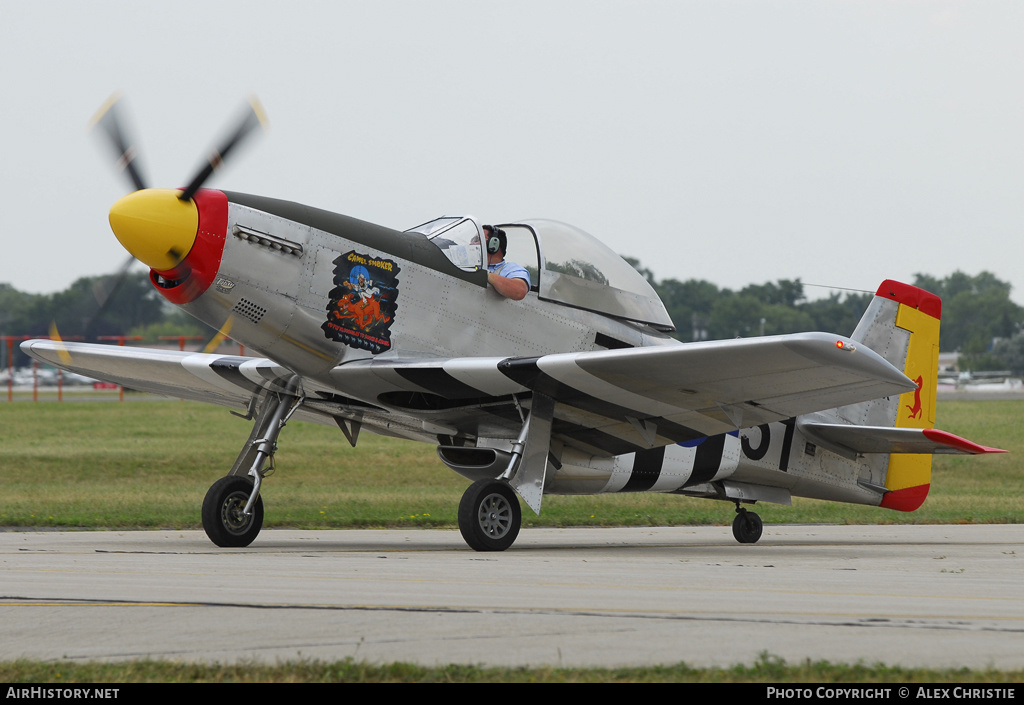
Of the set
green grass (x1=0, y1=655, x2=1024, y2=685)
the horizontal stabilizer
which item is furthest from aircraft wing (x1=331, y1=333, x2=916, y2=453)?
green grass (x1=0, y1=655, x2=1024, y2=685)

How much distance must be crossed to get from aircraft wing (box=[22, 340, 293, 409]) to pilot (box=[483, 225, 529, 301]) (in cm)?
238

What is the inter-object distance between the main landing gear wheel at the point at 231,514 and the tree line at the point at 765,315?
5798 cm

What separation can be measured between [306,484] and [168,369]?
34.2 feet

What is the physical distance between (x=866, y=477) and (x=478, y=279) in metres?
5.89

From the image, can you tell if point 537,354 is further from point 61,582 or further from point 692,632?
point 692,632

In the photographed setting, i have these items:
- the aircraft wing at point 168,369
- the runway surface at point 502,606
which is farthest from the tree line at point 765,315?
the runway surface at point 502,606

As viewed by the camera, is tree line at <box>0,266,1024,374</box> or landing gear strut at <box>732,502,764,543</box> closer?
landing gear strut at <box>732,502,764,543</box>

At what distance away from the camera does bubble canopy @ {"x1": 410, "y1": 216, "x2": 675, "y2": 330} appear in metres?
9.98

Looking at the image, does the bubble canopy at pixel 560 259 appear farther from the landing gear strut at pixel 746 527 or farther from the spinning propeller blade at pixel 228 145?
the landing gear strut at pixel 746 527

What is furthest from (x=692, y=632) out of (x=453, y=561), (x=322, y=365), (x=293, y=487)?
(x=293, y=487)

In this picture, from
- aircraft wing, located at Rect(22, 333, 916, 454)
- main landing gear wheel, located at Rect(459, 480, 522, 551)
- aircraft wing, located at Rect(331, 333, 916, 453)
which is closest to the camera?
aircraft wing, located at Rect(331, 333, 916, 453)

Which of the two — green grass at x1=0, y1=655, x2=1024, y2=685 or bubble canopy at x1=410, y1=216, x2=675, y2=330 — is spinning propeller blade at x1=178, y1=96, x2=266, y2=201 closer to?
bubble canopy at x1=410, y1=216, x2=675, y2=330

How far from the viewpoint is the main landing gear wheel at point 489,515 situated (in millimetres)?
9250

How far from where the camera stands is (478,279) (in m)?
9.98
